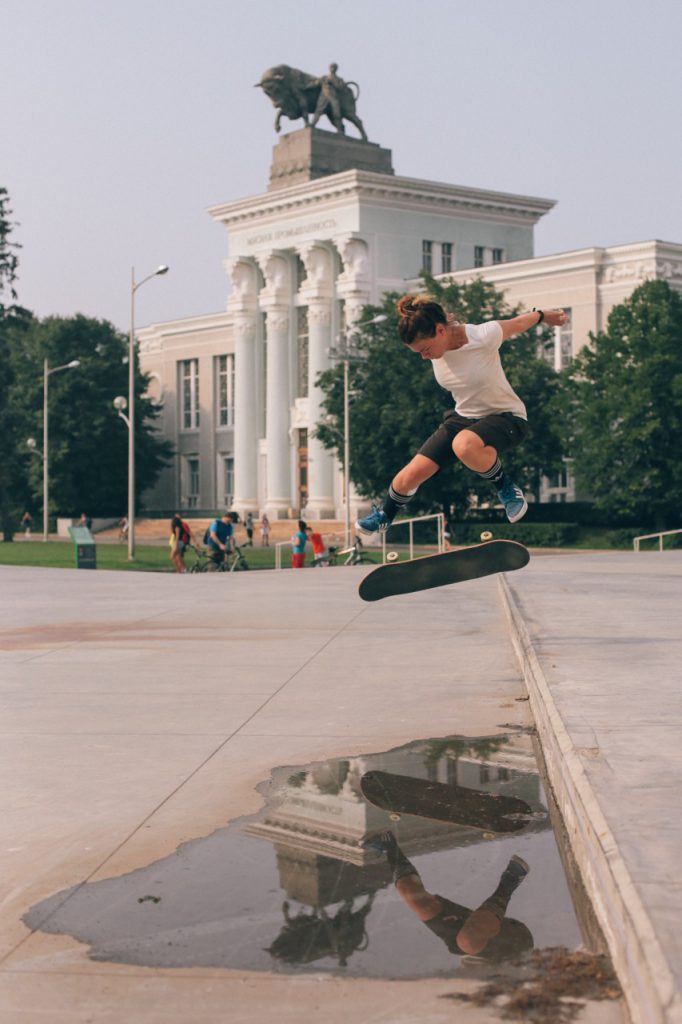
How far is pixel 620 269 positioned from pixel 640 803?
66.6 m

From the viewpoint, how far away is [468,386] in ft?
33.6

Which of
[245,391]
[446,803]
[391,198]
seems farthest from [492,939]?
[245,391]

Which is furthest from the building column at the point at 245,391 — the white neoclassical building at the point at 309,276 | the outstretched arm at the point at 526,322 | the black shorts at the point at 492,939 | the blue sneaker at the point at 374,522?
the black shorts at the point at 492,939

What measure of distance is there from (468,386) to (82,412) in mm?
78722

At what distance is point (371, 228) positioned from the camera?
80.3 meters

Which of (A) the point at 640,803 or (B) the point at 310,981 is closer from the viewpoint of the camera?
(B) the point at 310,981

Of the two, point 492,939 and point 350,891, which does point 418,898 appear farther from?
point 492,939

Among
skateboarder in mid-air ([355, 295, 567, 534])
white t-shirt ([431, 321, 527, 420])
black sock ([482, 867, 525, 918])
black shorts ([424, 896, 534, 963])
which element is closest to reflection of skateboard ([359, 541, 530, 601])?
skateboarder in mid-air ([355, 295, 567, 534])

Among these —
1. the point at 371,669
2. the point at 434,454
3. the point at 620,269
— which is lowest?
the point at 371,669

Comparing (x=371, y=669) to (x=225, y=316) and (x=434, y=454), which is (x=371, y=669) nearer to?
(x=434, y=454)

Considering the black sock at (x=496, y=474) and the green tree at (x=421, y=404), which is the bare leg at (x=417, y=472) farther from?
the green tree at (x=421, y=404)

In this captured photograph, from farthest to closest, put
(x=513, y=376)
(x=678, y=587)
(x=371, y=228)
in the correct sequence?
(x=371, y=228) → (x=513, y=376) → (x=678, y=587)

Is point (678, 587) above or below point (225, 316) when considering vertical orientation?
below

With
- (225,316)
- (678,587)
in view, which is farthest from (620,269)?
(678,587)
